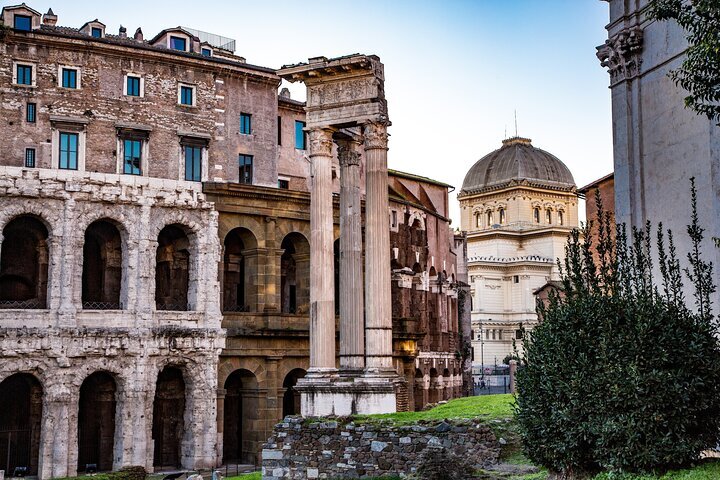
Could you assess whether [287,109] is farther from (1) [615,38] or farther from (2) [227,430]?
(1) [615,38]

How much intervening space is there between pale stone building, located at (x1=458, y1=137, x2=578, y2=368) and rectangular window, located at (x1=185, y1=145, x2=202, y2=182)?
6328 centimetres

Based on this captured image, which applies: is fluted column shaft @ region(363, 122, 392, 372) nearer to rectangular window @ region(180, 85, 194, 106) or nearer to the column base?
the column base

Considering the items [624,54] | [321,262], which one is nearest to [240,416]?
[321,262]

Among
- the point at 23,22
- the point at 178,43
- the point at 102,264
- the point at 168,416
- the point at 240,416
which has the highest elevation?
the point at 178,43

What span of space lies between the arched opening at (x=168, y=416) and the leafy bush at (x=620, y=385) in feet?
86.6

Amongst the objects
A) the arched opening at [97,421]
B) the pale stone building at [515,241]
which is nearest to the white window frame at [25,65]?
the arched opening at [97,421]

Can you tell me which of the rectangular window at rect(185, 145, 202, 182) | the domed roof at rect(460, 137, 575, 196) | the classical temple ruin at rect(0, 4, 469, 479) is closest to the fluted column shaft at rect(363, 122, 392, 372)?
the classical temple ruin at rect(0, 4, 469, 479)

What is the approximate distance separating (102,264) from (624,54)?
81.9 feet

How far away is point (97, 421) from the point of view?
3831 centimetres

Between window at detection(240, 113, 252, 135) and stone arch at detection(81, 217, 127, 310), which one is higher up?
window at detection(240, 113, 252, 135)

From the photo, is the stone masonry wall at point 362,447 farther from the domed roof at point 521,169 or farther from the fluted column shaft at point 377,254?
the domed roof at point 521,169

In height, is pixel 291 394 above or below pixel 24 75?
below

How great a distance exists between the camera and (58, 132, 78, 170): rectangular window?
122 feet

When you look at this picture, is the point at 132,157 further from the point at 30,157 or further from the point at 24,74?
the point at 24,74
